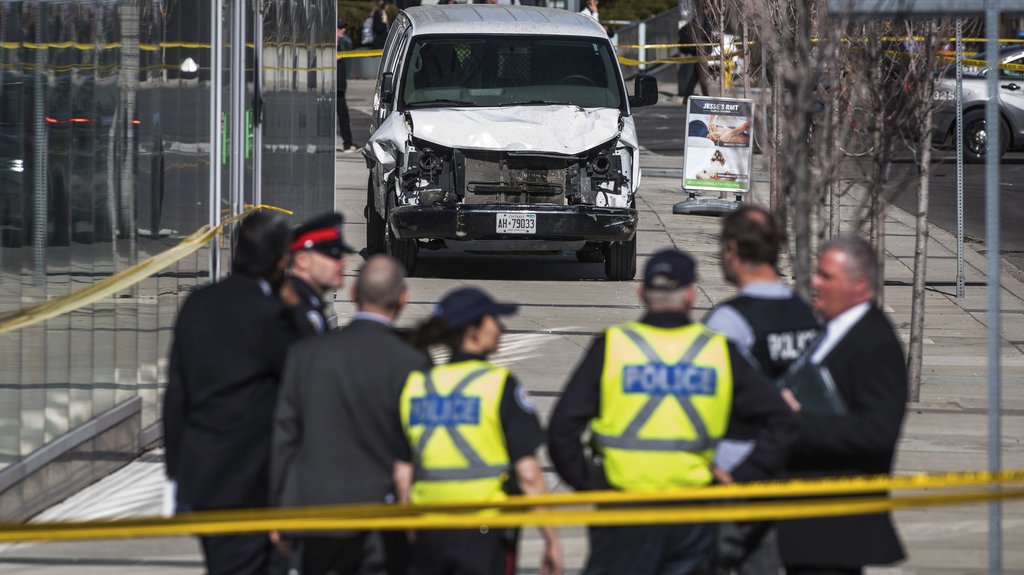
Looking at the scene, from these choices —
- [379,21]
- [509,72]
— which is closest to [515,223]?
[509,72]

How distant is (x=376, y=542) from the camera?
517cm

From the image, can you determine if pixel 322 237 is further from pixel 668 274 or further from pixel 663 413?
pixel 663 413

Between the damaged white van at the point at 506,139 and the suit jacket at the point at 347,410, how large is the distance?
9.59m

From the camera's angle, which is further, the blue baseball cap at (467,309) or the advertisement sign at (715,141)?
the advertisement sign at (715,141)

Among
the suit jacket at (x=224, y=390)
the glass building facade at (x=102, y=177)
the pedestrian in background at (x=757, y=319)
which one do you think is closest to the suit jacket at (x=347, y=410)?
the suit jacket at (x=224, y=390)

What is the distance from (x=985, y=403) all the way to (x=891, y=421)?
6063 mm

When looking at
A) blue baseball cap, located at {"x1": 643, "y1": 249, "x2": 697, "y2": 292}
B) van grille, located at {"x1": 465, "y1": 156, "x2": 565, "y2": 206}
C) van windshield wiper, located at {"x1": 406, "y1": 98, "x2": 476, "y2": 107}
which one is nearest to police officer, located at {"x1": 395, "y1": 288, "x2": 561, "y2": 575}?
blue baseball cap, located at {"x1": 643, "y1": 249, "x2": 697, "y2": 292}

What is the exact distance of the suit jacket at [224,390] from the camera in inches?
214

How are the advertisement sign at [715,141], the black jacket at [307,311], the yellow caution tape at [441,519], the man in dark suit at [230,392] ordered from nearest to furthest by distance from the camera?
1. the yellow caution tape at [441,519]
2. the man in dark suit at [230,392]
3. the black jacket at [307,311]
4. the advertisement sign at [715,141]

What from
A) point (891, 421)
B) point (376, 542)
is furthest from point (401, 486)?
point (891, 421)

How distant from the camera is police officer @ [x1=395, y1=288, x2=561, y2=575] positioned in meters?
5.01

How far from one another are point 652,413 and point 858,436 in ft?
2.09

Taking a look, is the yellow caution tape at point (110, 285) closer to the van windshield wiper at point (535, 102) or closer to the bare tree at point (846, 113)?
the bare tree at point (846, 113)

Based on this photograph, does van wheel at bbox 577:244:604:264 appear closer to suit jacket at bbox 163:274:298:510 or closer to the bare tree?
the bare tree
